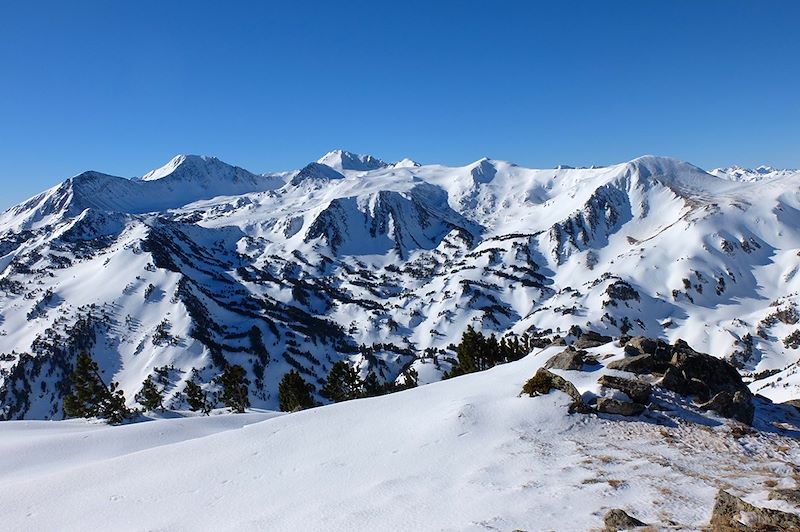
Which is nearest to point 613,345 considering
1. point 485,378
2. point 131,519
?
point 485,378

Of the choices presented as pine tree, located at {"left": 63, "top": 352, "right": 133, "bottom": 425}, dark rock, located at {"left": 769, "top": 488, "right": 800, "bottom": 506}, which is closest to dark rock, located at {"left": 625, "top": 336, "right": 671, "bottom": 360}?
dark rock, located at {"left": 769, "top": 488, "right": 800, "bottom": 506}

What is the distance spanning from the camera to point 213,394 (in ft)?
624

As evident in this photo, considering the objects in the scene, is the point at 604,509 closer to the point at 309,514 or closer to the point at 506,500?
the point at 506,500

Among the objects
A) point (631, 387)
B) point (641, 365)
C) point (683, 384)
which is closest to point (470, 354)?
point (641, 365)

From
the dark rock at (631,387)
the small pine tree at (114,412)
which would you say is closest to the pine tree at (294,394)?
the small pine tree at (114,412)

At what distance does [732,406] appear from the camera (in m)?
27.5

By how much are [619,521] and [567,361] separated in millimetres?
21063

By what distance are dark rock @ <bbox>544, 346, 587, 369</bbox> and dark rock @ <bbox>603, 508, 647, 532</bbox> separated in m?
20.0

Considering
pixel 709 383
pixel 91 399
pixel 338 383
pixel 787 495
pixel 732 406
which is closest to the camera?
pixel 787 495

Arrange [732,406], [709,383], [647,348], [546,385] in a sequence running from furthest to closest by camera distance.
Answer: [647,348] → [709,383] → [546,385] → [732,406]

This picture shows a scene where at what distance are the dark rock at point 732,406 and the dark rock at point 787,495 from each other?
40.3ft

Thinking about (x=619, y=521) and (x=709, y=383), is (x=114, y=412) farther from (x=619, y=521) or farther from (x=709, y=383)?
(x=709, y=383)

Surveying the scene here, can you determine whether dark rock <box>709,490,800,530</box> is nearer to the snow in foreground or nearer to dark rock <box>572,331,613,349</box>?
the snow in foreground

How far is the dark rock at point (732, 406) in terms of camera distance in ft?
89.1
